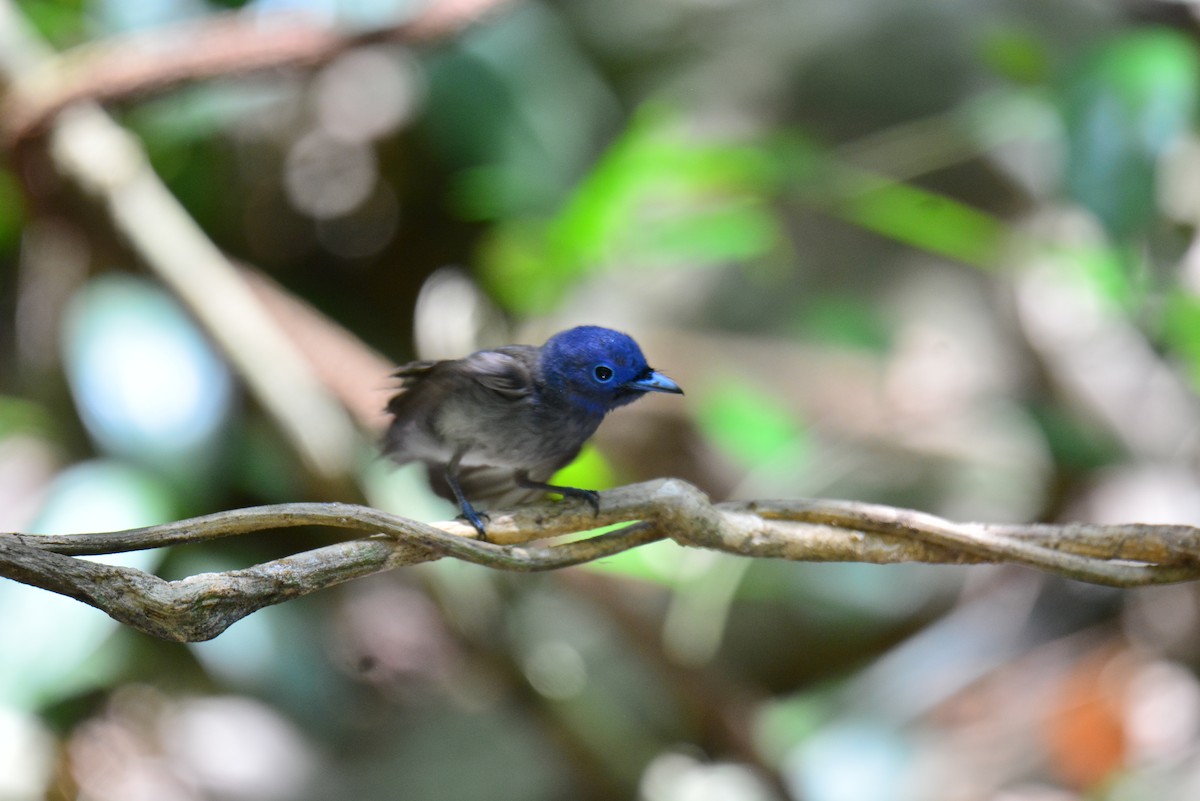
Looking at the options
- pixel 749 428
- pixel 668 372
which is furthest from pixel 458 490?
pixel 668 372

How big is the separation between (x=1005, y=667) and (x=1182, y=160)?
8.16 feet

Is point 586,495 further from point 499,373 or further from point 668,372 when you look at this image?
point 668,372

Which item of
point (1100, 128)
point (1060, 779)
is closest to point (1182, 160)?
point (1100, 128)

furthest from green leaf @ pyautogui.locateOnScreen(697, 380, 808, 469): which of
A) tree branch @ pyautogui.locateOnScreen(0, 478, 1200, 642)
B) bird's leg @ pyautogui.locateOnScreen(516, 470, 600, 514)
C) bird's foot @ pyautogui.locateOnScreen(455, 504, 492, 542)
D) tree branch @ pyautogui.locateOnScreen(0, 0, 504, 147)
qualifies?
tree branch @ pyautogui.locateOnScreen(0, 478, 1200, 642)

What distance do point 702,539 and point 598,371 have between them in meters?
1.01

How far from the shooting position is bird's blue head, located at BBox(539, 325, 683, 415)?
268 centimetres

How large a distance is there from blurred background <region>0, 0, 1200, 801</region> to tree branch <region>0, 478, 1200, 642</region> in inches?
66.5

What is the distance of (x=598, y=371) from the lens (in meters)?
2.70

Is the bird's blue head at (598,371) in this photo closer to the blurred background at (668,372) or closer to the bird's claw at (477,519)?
the bird's claw at (477,519)

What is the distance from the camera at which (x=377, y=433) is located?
377cm

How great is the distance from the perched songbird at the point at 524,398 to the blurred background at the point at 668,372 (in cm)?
84

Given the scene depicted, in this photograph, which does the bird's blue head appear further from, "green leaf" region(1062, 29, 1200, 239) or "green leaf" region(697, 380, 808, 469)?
"green leaf" region(1062, 29, 1200, 239)

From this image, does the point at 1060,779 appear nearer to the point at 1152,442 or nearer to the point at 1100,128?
the point at 1152,442

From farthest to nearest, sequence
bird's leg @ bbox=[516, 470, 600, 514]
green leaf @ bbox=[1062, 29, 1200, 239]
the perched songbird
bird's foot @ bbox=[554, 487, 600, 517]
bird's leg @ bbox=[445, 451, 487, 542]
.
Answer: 1. green leaf @ bbox=[1062, 29, 1200, 239]
2. the perched songbird
3. bird's leg @ bbox=[445, 451, 487, 542]
4. bird's leg @ bbox=[516, 470, 600, 514]
5. bird's foot @ bbox=[554, 487, 600, 517]
